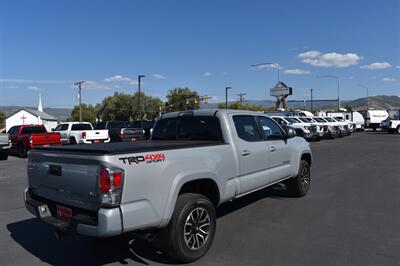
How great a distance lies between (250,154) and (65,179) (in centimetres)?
287

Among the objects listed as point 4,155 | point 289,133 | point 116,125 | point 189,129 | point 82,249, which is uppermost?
point 116,125

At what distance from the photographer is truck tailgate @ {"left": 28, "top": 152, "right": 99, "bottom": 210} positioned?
13.0 feet

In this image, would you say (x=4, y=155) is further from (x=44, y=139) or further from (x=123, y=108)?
(x=123, y=108)

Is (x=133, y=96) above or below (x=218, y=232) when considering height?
above

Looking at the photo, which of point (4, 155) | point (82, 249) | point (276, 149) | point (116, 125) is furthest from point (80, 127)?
point (82, 249)

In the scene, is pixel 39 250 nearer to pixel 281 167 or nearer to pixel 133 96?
pixel 281 167

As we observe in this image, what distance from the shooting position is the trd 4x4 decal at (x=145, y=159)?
3895mm

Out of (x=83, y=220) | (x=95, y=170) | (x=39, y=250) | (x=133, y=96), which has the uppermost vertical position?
(x=133, y=96)

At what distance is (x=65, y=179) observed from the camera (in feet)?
14.2

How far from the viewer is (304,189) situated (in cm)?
813

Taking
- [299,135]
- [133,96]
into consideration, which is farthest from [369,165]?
[133,96]

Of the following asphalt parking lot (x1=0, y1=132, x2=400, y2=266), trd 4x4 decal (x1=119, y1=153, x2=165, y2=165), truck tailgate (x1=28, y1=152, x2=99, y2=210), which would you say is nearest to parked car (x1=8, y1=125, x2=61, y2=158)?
asphalt parking lot (x1=0, y1=132, x2=400, y2=266)

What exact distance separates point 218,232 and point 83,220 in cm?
236

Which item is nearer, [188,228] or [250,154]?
[188,228]
